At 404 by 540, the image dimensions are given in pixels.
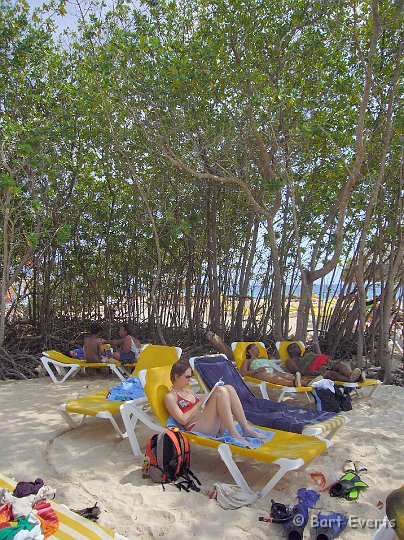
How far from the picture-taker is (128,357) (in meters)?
6.71

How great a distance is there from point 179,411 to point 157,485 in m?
0.58

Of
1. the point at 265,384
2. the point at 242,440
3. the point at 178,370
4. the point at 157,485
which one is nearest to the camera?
the point at 157,485

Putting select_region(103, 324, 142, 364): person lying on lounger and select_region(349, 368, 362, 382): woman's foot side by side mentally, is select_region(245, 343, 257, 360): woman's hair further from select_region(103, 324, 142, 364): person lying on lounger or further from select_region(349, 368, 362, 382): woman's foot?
select_region(103, 324, 142, 364): person lying on lounger

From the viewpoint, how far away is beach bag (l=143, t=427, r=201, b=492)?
317cm

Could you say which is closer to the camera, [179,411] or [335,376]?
[179,411]

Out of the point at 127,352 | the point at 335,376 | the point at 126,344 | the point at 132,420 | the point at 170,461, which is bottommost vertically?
the point at 170,461

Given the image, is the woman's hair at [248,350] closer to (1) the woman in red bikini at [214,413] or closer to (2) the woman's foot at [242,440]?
(1) the woman in red bikini at [214,413]

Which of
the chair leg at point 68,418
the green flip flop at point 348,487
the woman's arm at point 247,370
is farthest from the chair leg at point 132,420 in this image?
the woman's arm at point 247,370

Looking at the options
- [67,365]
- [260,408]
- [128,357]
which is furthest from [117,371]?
[260,408]

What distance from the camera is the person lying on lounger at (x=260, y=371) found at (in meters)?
5.13

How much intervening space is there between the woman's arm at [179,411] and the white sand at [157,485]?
33cm

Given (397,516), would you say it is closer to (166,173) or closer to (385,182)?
(385,182)

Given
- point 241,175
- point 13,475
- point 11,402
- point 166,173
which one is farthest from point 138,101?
point 13,475

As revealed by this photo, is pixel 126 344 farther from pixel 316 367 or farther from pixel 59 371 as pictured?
pixel 316 367
